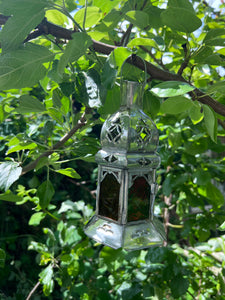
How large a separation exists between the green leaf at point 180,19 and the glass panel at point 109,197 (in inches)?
10.9

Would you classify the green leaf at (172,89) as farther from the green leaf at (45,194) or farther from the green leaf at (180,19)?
the green leaf at (45,194)

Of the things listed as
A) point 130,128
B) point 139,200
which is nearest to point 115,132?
point 130,128

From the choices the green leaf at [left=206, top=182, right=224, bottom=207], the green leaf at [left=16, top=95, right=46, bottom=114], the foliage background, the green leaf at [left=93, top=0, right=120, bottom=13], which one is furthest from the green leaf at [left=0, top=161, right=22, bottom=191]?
the green leaf at [left=206, top=182, right=224, bottom=207]

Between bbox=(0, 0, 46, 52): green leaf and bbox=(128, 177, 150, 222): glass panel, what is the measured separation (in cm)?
30

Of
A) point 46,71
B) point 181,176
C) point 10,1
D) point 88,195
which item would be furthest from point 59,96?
point 88,195

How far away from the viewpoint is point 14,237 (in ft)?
5.38

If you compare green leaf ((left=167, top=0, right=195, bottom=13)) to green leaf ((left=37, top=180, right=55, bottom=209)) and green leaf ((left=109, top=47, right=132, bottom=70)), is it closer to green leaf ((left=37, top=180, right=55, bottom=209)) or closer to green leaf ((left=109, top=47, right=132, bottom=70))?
green leaf ((left=109, top=47, right=132, bottom=70))

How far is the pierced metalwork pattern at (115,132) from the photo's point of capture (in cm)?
46

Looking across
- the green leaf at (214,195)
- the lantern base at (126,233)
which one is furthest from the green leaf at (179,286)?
the lantern base at (126,233)

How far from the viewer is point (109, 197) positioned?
0.50 meters

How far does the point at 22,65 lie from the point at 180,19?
0.27 meters

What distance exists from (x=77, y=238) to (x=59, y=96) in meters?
0.79

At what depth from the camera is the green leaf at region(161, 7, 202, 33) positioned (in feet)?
1.40

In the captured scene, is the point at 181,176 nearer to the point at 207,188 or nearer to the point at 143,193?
the point at 207,188
